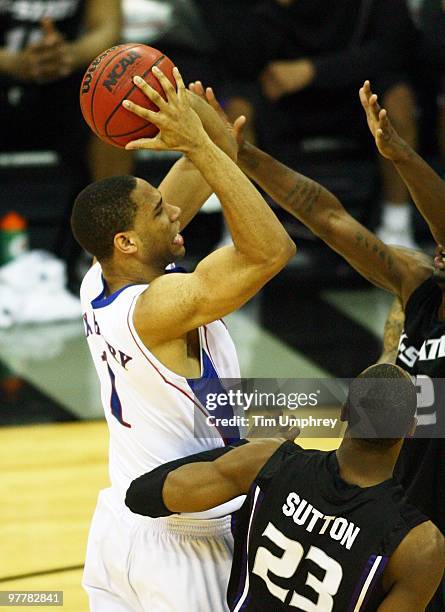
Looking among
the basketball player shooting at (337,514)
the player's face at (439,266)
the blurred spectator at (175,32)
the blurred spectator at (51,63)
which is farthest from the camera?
the blurred spectator at (175,32)

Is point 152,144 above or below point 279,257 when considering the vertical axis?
above

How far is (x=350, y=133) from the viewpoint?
8.86m

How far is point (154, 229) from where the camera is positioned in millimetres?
3750

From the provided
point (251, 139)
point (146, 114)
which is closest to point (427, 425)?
point (146, 114)

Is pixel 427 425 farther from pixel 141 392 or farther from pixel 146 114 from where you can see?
pixel 146 114

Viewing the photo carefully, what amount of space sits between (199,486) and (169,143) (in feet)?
3.01

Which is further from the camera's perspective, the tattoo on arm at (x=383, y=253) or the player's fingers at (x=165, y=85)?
the tattoo on arm at (x=383, y=253)

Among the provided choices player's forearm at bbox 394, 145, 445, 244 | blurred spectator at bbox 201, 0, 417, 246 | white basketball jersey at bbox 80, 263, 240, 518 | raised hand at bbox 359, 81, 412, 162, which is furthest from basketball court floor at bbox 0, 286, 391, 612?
raised hand at bbox 359, 81, 412, 162

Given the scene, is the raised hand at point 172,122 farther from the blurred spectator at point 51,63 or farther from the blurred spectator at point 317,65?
the blurred spectator at point 317,65

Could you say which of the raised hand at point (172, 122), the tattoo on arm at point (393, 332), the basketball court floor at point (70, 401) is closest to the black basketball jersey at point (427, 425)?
the tattoo on arm at point (393, 332)

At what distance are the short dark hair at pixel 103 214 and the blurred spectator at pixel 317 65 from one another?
4661mm

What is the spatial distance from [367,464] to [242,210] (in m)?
0.75

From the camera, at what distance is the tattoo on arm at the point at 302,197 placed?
4.54 m

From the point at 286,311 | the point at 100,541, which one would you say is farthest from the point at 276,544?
the point at 286,311
